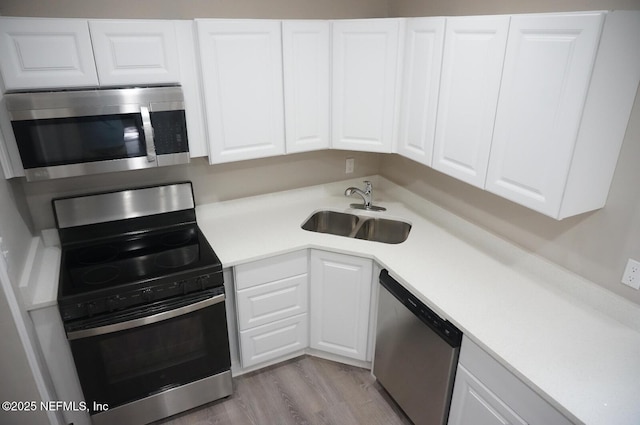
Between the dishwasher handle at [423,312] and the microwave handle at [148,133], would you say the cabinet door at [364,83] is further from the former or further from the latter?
the microwave handle at [148,133]

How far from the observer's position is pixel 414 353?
78.2 inches

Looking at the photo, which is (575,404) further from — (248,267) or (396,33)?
(396,33)

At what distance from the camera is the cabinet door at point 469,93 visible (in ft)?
5.60

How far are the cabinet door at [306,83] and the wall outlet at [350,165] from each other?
0.46 meters

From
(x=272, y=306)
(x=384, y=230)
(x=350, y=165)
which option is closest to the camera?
(x=272, y=306)

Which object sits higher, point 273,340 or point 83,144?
point 83,144

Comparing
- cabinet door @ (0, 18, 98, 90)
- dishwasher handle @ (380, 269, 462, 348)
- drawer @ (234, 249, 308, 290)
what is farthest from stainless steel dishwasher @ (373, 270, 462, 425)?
cabinet door @ (0, 18, 98, 90)


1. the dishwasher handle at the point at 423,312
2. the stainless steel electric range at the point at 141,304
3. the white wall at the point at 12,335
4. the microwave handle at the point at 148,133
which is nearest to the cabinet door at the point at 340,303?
the dishwasher handle at the point at 423,312

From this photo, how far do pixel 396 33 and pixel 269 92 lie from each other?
0.73m

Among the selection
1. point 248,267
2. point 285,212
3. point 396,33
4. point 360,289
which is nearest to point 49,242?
point 248,267

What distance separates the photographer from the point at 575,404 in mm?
1307

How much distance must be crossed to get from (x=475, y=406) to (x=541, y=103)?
1.23 metres

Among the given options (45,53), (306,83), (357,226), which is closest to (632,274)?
(357,226)

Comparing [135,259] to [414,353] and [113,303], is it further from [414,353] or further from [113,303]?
[414,353]
